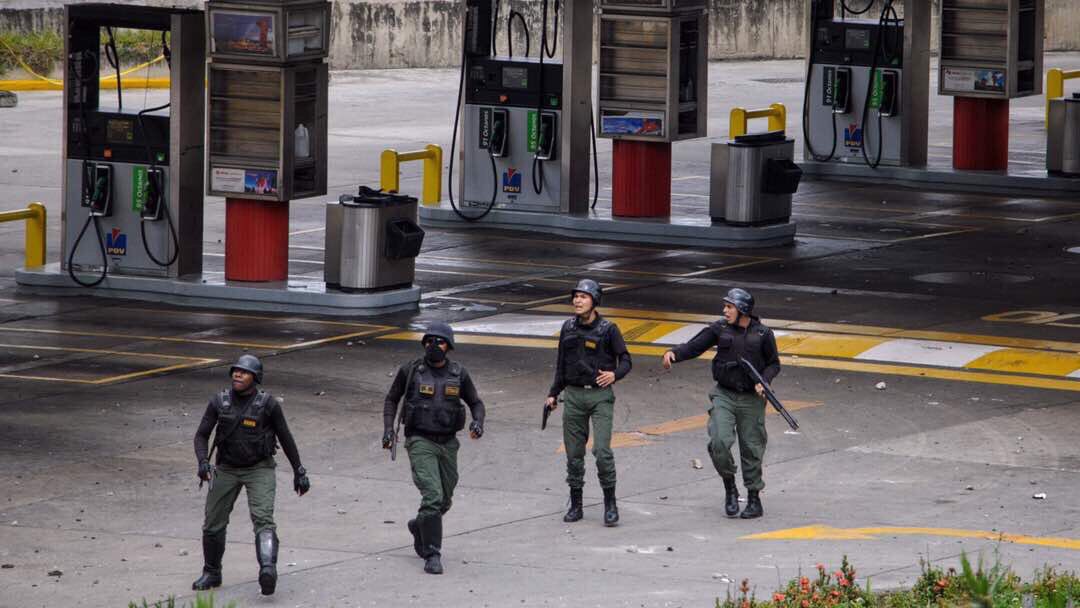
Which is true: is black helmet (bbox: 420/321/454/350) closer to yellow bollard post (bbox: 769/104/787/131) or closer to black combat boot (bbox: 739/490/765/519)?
black combat boot (bbox: 739/490/765/519)

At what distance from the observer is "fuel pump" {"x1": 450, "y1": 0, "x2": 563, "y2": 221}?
2708 centimetres

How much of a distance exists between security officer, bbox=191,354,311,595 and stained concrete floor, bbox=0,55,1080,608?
0.31 meters

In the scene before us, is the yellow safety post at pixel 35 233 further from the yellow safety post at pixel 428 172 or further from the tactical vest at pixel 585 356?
the tactical vest at pixel 585 356

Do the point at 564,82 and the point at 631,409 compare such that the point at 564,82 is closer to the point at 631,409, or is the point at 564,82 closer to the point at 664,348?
the point at 664,348

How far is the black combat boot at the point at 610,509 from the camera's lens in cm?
1310

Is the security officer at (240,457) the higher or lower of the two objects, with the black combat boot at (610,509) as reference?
higher

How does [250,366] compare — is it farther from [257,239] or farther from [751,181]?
[751,181]

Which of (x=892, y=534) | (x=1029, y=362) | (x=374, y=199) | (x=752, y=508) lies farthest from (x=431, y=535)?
(x=374, y=199)

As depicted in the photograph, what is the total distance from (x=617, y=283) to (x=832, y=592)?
12.4 meters

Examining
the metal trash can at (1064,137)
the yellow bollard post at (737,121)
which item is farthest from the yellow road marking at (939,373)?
the metal trash can at (1064,137)

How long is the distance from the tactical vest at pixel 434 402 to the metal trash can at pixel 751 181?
13.7 meters

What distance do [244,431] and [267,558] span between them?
0.75 m

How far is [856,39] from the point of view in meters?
31.7

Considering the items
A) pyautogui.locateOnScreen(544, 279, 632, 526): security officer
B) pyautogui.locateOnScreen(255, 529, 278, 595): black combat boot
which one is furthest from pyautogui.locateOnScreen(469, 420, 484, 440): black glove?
pyautogui.locateOnScreen(255, 529, 278, 595): black combat boot
